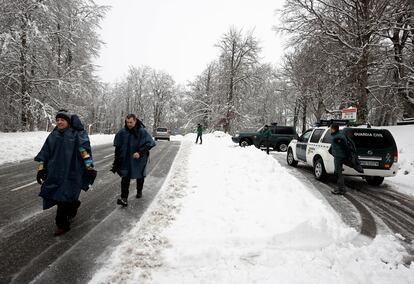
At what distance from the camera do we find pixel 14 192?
6.14 meters

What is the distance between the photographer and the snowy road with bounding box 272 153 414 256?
4840mm

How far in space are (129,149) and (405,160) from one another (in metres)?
10.9

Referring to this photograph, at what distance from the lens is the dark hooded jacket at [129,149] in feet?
18.3

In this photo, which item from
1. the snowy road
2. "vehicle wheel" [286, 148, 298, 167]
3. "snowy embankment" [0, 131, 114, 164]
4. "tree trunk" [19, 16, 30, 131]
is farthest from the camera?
"tree trunk" [19, 16, 30, 131]

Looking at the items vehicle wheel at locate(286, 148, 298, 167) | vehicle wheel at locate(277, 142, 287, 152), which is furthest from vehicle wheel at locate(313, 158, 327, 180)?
vehicle wheel at locate(277, 142, 287, 152)

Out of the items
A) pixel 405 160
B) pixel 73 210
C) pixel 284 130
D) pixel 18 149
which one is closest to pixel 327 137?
pixel 405 160

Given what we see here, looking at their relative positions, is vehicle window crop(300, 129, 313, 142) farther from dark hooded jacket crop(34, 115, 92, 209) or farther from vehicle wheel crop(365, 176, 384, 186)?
dark hooded jacket crop(34, 115, 92, 209)

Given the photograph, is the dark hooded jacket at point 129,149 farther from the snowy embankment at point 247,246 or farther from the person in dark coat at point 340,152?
the person in dark coat at point 340,152

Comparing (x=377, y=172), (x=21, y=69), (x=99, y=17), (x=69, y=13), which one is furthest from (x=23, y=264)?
(x=99, y=17)

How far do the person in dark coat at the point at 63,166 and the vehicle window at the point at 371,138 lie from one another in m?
7.45

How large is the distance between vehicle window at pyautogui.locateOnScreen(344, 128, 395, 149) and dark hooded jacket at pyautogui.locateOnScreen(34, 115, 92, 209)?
24.6 feet

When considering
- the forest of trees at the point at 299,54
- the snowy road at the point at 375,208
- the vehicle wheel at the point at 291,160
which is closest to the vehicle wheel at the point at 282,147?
the forest of trees at the point at 299,54

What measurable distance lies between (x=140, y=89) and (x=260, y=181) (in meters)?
53.8

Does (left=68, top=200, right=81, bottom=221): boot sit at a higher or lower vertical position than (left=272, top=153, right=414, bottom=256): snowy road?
higher
